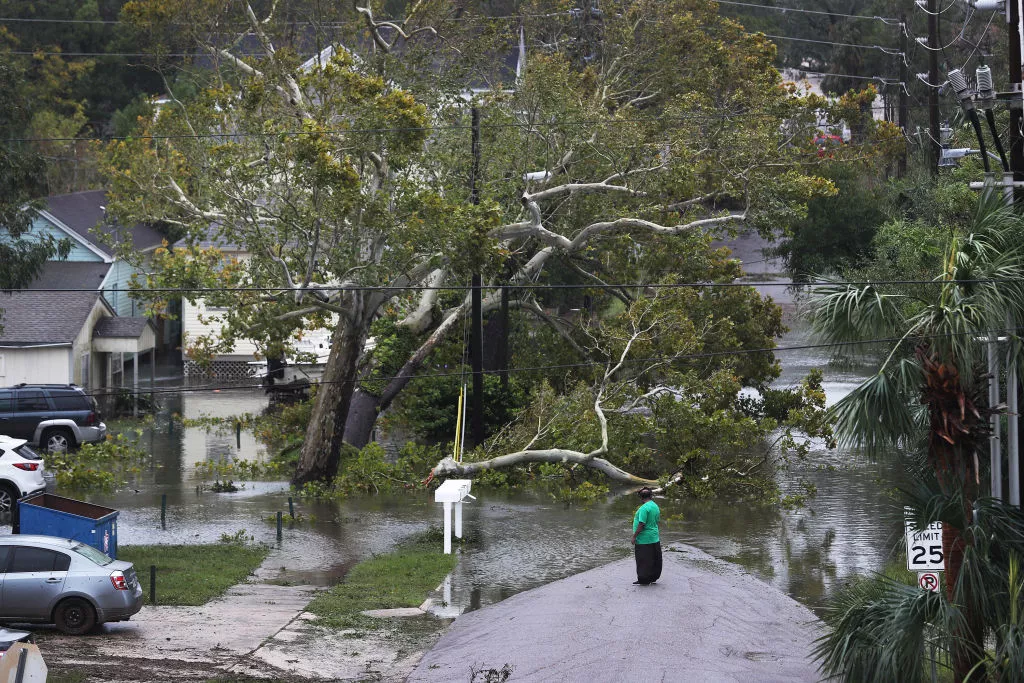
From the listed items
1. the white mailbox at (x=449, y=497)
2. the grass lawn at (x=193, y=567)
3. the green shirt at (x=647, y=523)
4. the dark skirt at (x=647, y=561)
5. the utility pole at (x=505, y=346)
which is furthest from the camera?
the utility pole at (x=505, y=346)

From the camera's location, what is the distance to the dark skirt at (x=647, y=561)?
15.3 m

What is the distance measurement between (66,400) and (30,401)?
774mm

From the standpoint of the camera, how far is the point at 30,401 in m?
27.7

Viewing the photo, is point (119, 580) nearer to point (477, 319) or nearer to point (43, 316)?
point (477, 319)

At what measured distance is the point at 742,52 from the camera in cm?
3891

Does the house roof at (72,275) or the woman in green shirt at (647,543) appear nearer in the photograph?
the woman in green shirt at (647,543)

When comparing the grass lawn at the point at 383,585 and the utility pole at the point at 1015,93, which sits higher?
the utility pole at the point at 1015,93

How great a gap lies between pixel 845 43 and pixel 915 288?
167 feet

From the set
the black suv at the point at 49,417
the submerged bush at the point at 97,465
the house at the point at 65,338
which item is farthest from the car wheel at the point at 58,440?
the house at the point at 65,338

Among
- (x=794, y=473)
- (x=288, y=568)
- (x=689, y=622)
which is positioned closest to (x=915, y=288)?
(x=689, y=622)

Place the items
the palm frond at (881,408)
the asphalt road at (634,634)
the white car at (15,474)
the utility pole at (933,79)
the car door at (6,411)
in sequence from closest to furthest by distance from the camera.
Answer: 1. the palm frond at (881,408)
2. the asphalt road at (634,634)
3. the white car at (15,474)
4. the car door at (6,411)
5. the utility pole at (933,79)

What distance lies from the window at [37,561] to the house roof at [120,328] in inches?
772

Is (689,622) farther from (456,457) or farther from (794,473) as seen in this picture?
(794,473)

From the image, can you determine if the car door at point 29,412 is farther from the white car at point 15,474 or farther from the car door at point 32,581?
the car door at point 32,581
